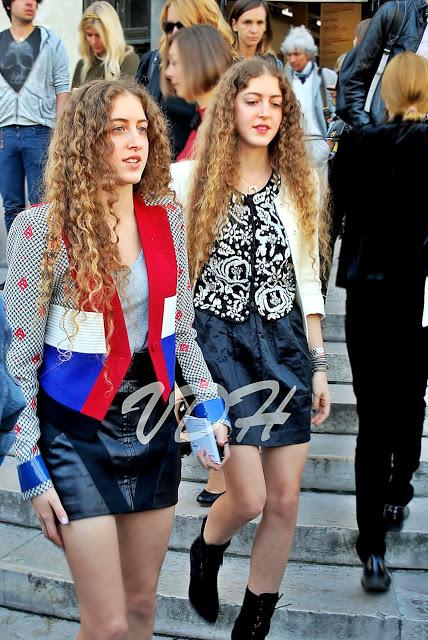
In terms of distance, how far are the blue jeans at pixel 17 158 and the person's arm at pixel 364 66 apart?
2.95 metres

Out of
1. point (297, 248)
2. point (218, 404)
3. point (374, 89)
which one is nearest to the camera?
point (218, 404)

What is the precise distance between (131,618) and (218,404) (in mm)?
728

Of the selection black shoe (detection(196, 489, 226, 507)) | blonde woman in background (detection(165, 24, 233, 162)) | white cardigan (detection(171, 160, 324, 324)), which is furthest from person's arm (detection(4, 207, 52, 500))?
black shoe (detection(196, 489, 226, 507))

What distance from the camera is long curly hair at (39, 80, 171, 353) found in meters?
2.80

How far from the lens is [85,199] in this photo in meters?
2.84

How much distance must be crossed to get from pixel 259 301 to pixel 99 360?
3.21ft

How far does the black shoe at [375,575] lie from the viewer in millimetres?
4234

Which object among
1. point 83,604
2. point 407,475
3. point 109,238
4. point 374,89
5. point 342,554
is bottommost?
point 342,554

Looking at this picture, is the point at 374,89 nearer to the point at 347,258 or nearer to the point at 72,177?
the point at 347,258

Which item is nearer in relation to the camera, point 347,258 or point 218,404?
point 218,404

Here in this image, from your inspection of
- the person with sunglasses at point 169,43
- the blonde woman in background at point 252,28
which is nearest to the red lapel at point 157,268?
the person with sunglasses at point 169,43

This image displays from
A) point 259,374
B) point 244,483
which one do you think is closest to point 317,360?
point 259,374

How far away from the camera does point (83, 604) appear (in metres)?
2.76

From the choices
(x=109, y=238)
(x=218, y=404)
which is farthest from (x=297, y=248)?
(x=109, y=238)
